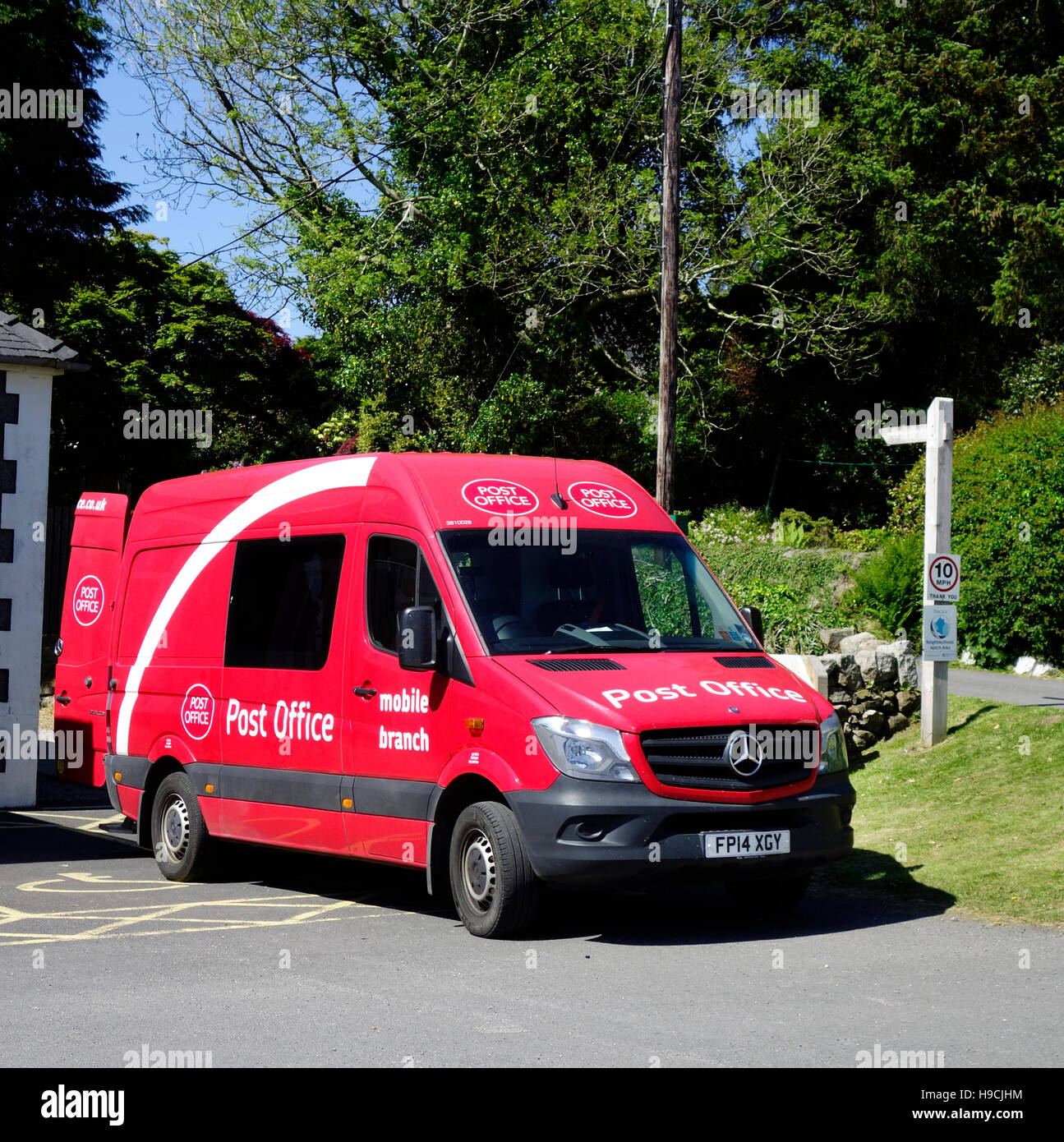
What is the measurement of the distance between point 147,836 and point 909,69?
2494 cm

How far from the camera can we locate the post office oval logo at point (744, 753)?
26.7ft

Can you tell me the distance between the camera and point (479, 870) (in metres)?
8.41

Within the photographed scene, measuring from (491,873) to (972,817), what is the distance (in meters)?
4.73

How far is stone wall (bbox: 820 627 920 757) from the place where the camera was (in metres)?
14.5

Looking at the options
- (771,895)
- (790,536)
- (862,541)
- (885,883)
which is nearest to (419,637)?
(771,895)

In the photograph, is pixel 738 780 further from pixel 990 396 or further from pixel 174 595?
pixel 990 396

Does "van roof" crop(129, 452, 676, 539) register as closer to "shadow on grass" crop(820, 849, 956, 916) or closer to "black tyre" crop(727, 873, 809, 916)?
"black tyre" crop(727, 873, 809, 916)

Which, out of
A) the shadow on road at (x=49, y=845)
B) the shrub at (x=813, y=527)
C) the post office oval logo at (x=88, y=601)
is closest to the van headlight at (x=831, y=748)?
the shadow on road at (x=49, y=845)

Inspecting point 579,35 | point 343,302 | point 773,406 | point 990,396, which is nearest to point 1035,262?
point 990,396

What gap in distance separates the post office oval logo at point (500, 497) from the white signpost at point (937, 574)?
5260mm

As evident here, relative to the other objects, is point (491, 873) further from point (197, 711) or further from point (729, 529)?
point (729, 529)

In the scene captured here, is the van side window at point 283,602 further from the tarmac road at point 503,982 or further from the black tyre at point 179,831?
the tarmac road at point 503,982

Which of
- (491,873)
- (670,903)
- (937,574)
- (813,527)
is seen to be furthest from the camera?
(813,527)

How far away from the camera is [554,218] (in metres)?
29.5
